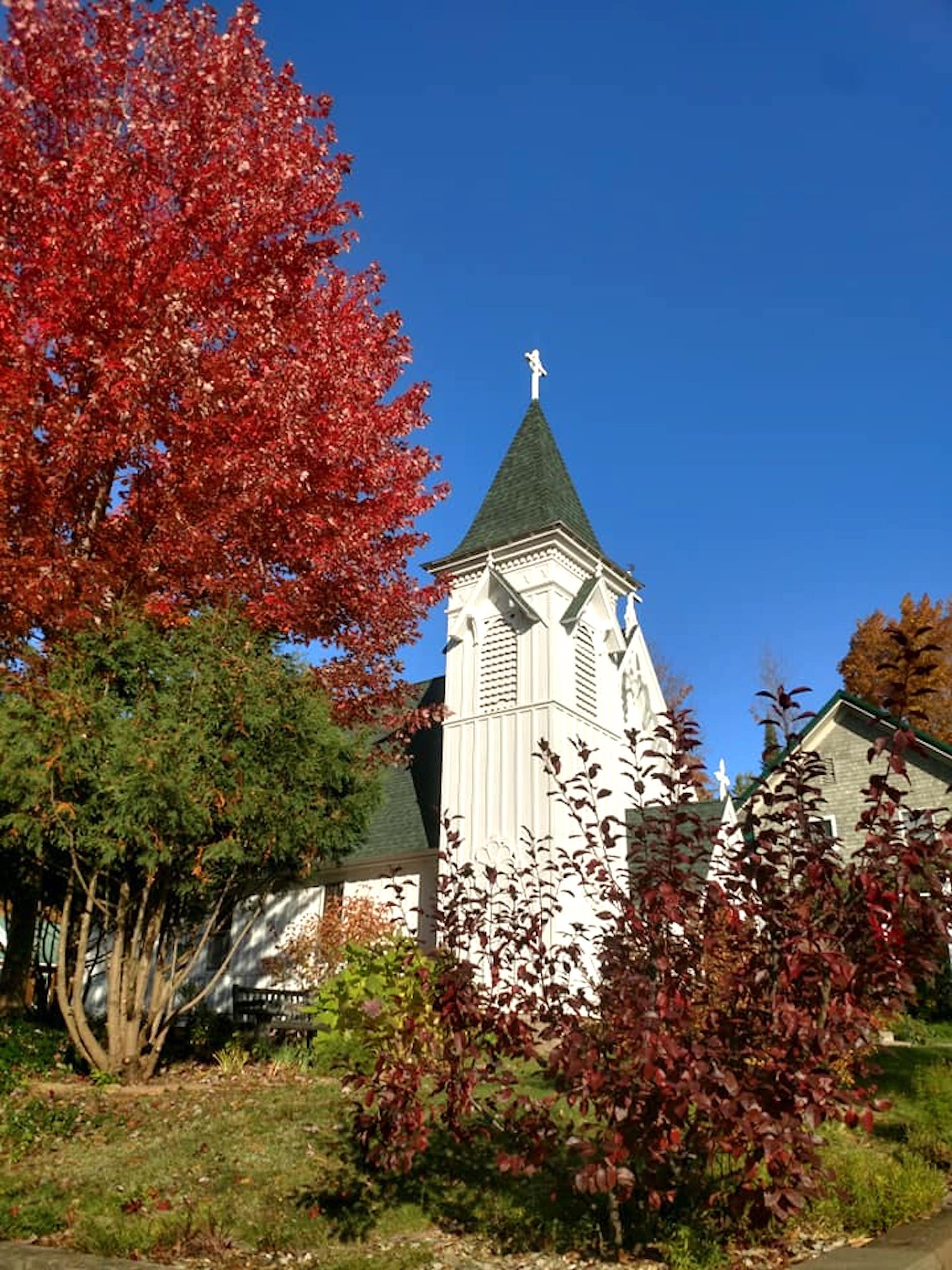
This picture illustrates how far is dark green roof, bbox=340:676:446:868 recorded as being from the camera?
20500 mm

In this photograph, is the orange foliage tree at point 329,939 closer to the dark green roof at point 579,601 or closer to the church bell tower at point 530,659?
the church bell tower at point 530,659

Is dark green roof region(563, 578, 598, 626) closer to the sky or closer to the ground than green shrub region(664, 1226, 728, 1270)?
closer to the sky

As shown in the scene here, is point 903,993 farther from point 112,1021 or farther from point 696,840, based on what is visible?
point 112,1021

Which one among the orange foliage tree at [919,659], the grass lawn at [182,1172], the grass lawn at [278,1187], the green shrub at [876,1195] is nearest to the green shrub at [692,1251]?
the grass lawn at [278,1187]

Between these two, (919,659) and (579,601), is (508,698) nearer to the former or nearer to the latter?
(579,601)

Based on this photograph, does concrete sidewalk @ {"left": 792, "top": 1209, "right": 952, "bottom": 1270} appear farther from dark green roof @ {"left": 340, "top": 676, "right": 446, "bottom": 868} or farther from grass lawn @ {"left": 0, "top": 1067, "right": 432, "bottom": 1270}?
dark green roof @ {"left": 340, "top": 676, "right": 446, "bottom": 868}

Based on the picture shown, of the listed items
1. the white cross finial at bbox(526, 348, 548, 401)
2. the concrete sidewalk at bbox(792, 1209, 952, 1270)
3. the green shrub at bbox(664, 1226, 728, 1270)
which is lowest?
the green shrub at bbox(664, 1226, 728, 1270)

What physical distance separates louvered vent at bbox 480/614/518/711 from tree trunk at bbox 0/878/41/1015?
10.4 metres

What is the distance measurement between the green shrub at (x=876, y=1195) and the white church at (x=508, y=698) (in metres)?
11.9

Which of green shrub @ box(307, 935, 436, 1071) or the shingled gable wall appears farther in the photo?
the shingled gable wall

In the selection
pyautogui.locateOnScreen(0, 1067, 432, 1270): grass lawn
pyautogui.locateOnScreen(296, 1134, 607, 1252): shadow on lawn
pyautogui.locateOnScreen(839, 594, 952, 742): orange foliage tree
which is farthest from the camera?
pyautogui.locateOnScreen(839, 594, 952, 742): orange foliage tree

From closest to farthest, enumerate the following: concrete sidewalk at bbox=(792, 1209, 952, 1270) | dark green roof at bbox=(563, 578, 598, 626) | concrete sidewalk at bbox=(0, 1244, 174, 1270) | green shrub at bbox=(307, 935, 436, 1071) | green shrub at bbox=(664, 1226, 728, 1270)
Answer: concrete sidewalk at bbox=(792, 1209, 952, 1270), green shrub at bbox=(664, 1226, 728, 1270), concrete sidewalk at bbox=(0, 1244, 174, 1270), green shrub at bbox=(307, 935, 436, 1071), dark green roof at bbox=(563, 578, 598, 626)

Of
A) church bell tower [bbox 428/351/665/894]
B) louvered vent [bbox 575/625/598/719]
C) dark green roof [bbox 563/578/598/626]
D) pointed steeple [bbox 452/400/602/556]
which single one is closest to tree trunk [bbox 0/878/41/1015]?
church bell tower [bbox 428/351/665/894]

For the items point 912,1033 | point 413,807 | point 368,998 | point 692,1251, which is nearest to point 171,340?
point 368,998
